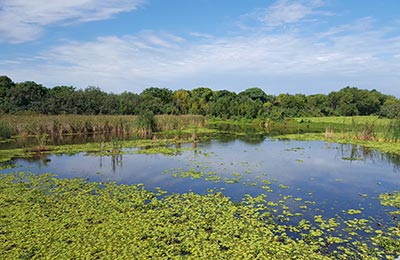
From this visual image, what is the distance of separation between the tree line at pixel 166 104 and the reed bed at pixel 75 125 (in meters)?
7.24

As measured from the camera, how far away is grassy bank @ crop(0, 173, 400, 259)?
4.88m

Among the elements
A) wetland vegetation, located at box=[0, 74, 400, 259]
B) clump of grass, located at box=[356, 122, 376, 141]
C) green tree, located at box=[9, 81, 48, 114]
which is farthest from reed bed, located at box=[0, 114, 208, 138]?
clump of grass, located at box=[356, 122, 376, 141]

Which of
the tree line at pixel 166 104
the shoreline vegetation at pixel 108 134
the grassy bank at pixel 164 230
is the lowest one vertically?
the grassy bank at pixel 164 230

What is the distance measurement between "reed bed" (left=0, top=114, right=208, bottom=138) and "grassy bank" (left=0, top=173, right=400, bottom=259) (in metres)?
12.6

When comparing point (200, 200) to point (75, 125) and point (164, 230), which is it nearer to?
point (164, 230)

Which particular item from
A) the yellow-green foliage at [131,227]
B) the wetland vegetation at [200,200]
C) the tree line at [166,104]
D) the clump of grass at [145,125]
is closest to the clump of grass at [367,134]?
the wetland vegetation at [200,200]

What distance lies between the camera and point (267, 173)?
34.5 feet

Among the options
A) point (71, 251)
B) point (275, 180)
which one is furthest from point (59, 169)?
point (275, 180)

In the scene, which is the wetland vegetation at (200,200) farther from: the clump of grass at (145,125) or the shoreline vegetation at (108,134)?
the clump of grass at (145,125)

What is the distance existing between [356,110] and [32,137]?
46724 mm

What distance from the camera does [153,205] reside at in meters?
7.05

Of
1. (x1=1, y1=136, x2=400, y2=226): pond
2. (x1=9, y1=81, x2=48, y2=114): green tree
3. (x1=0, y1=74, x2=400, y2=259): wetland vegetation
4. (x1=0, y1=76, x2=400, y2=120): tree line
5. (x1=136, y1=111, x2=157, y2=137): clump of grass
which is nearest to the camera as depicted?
(x1=0, y1=74, x2=400, y2=259): wetland vegetation

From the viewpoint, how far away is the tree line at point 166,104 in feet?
97.4

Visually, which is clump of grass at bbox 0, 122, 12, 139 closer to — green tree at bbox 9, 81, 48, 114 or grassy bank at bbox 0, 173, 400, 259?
green tree at bbox 9, 81, 48, 114
